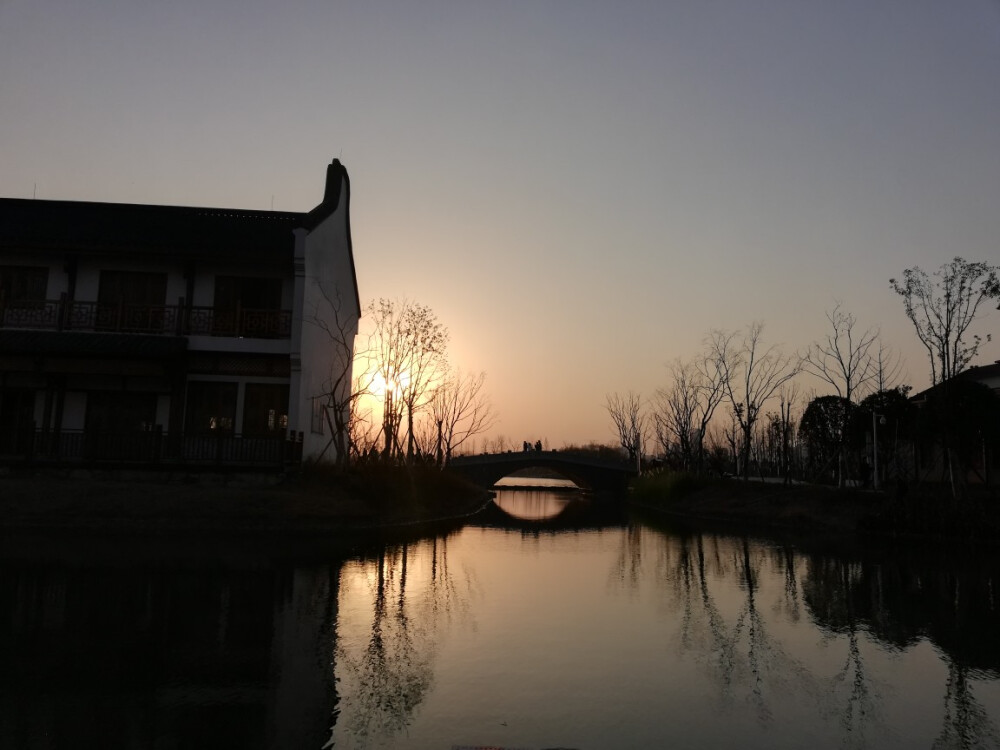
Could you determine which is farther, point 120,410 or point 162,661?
point 120,410

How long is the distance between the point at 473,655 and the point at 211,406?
18.5m

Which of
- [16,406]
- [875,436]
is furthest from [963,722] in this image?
[16,406]

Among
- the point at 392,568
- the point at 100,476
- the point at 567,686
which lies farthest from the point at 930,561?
the point at 100,476

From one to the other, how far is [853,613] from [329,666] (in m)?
7.92

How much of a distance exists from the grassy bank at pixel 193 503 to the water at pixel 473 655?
365cm

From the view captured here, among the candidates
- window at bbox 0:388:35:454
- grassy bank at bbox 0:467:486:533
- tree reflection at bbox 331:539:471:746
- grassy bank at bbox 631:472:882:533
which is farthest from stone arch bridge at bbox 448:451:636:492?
tree reflection at bbox 331:539:471:746

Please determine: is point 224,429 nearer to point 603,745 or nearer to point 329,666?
point 329,666

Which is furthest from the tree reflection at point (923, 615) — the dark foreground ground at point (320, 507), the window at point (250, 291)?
the window at point (250, 291)

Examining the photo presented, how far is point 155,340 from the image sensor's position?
Answer: 22953 mm

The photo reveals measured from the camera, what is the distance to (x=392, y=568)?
1493 centimetres

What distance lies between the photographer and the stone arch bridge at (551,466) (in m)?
58.5

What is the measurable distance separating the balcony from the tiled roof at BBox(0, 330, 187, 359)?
0.65m

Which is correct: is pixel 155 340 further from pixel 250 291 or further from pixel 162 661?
pixel 162 661

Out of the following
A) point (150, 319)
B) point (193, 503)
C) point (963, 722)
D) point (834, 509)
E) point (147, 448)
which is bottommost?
point (963, 722)
